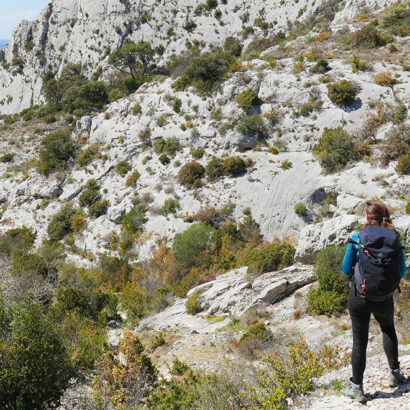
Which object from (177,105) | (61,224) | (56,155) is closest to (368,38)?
(177,105)

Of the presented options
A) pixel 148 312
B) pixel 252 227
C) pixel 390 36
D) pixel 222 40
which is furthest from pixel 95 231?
pixel 222 40

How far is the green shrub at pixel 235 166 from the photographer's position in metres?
20.8

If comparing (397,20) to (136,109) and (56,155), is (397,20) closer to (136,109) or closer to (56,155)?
(136,109)

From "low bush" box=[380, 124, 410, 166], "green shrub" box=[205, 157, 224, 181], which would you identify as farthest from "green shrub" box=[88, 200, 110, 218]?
"low bush" box=[380, 124, 410, 166]

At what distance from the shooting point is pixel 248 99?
22.9 metres

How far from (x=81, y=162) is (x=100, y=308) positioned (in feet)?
60.4

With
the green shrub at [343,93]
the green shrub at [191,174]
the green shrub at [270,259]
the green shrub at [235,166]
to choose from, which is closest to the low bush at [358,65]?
the green shrub at [343,93]

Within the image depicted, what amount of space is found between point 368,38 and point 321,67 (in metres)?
5.49

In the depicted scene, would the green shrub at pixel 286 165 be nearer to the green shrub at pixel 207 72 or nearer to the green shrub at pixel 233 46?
the green shrub at pixel 207 72

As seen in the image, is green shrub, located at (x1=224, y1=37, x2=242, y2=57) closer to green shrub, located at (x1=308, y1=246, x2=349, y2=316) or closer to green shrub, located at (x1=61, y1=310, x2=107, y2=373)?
green shrub, located at (x1=308, y1=246, x2=349, y2=316)

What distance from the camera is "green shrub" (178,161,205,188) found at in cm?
2172

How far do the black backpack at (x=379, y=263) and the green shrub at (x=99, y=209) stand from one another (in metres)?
22.7

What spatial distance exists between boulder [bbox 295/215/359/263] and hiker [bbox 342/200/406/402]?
760 centimetres

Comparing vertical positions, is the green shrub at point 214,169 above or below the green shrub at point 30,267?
above
